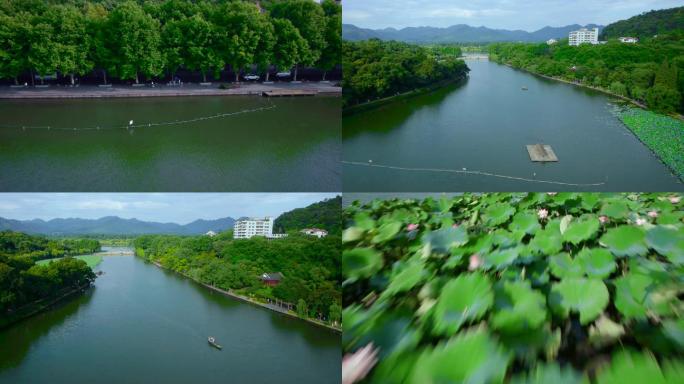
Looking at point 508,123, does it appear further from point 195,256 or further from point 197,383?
point 197,383

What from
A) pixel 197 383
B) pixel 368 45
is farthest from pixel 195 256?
pixel 368 45

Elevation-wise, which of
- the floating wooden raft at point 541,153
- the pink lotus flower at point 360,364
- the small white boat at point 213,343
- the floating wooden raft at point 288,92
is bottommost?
the small white boat at point 213,343

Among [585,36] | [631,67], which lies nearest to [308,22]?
[585,36]

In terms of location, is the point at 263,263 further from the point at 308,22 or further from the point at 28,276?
the point at 308,22

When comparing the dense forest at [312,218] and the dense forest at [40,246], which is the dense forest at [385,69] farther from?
the dense forest at [40,246]

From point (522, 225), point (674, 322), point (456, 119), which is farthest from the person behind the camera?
point (456, 119)

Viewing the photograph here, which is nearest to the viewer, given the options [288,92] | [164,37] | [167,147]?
[167,147]

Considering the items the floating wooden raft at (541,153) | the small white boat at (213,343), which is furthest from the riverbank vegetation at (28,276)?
the floating wooden raft at (541,153)
